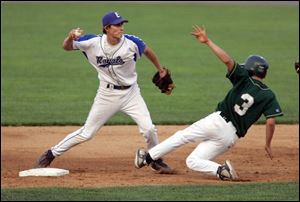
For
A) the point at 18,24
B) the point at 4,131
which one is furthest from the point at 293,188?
the point at 18,24

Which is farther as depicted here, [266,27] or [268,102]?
[266,27]

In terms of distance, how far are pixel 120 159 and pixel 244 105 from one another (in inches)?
101

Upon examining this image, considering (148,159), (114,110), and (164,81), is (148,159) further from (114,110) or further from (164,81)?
(164,81)

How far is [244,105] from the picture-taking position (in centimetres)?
1012

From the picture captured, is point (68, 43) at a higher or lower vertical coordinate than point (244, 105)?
higher

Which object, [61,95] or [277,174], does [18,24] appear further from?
[277,174]

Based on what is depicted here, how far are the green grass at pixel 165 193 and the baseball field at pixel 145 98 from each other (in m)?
0.01

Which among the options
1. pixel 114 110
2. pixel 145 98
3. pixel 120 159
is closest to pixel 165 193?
pixel 114 110

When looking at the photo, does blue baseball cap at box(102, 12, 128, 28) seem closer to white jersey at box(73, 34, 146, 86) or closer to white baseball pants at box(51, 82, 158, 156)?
white jersey at box(73, 34, 146, 86)

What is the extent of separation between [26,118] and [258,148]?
4.08 meters

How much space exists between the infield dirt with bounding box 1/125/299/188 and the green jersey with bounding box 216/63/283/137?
0.71m

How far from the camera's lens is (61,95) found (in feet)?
57.9

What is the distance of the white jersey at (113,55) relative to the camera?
10578 mm

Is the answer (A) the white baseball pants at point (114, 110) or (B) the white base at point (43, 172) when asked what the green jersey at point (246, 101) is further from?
(B) the white base at point (43, 172)
